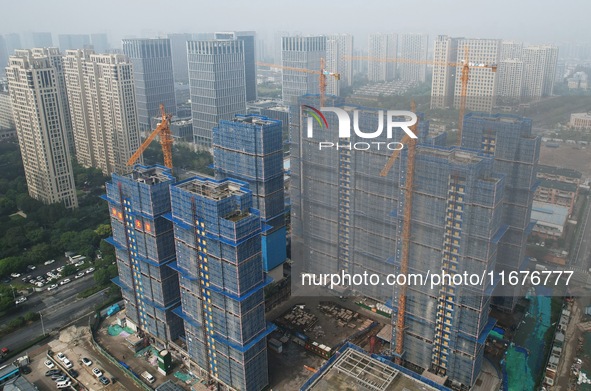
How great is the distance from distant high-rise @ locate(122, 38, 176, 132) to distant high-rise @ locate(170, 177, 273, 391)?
6027 cm

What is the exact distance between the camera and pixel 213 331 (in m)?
26.4

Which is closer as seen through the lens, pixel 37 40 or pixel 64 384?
pixel 64 384

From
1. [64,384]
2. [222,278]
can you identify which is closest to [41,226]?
[64,384]

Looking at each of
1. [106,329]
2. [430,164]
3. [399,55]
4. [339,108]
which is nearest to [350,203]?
[339,108]

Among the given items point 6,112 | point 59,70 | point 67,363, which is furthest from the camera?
point 6,112

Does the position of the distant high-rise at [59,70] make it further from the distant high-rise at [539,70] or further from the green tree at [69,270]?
the distant high-rise at [539,70]

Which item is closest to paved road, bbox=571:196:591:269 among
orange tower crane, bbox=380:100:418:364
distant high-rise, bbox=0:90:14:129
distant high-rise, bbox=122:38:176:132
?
orange tower crane, bbox=380:100:418:364

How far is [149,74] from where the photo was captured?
82.8 metres

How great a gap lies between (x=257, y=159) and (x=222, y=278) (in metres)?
11.9

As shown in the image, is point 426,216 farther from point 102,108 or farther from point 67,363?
point 102,108

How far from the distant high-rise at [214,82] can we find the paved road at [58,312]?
39.5 m

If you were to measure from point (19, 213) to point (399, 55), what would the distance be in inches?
2986

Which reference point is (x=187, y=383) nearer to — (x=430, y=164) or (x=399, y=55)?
(x=430, y=164)

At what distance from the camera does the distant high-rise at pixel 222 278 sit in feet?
77.3
